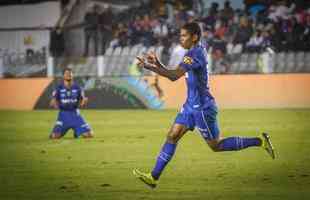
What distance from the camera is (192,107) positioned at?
11.0 metres

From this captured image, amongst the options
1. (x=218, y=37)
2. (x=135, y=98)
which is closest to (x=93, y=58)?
(x=135, y=98)

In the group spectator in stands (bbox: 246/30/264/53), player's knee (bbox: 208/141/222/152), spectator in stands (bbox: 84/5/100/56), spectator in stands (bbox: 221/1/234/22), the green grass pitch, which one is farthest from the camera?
spectator in stands (bbox: 84/5/100/56)

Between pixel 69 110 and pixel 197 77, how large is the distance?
8887mm

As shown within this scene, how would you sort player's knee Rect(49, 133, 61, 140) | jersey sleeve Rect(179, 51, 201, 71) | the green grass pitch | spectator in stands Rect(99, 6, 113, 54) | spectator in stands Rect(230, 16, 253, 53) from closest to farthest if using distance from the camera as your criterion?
the green grass pitch < jersey sleeve Rect(179, 51, 201, 71) < player's knee Rect(49, 133, 61, 140) < spectator in stands Rect(230, 16, 253, 53) < spectator in stands Rect(99, 6, 113, 54)

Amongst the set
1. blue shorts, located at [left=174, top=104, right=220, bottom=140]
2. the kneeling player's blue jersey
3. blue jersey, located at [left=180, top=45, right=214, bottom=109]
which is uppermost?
blue jersey, located at [left=180, top=45, right=214, bottom=109]

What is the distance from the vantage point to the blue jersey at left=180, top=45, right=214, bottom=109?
420 inches

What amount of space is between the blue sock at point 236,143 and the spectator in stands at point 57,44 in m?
19.6

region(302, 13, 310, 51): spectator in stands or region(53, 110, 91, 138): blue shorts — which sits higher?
region(302, 13, 310, 51): spectator in stands

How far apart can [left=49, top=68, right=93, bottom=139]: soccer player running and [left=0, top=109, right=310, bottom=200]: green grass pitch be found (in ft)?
0.95

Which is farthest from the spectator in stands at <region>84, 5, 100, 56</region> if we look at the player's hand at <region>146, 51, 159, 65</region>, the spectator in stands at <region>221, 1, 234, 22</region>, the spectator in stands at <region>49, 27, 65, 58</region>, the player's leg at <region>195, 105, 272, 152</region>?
the player's hand at <region>146, 51, 159, 65</region>

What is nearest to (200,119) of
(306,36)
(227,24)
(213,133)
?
(213,133)

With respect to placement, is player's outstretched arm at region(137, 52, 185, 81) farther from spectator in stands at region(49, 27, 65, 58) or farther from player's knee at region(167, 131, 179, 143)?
spectator in stands at region(49, 27, 65, 58)

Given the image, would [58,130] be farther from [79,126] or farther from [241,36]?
[241,36]

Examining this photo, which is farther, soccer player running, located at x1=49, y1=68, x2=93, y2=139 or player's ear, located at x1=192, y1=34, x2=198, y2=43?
soccer player running, located at x1=49, y1=68, x2=93, y2=139
